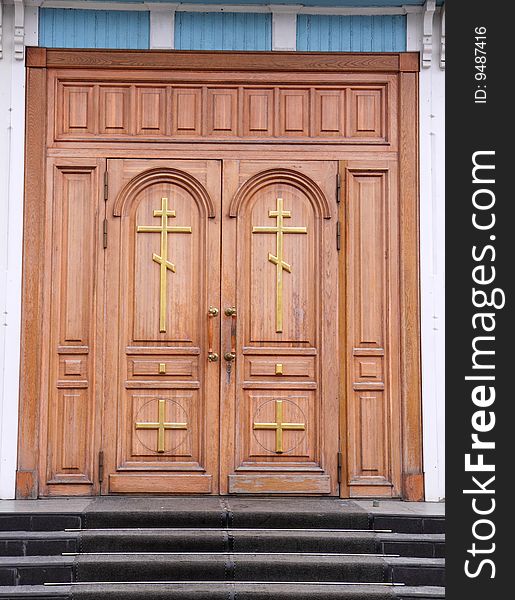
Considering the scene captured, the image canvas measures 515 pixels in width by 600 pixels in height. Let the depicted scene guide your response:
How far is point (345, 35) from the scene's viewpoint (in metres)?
7.25

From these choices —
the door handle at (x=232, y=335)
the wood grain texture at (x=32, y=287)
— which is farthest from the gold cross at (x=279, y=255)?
the wood grain texture at (x=32, y=287)

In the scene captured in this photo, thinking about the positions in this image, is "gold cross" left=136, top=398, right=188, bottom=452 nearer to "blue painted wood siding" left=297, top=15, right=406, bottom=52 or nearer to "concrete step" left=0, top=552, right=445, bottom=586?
"concrete step" left=0, top=552, right=445, bottom=586

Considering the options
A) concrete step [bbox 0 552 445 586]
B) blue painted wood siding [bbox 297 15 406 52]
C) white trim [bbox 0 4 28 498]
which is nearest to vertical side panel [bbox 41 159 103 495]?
white trim [bbox 0 4 28 498]

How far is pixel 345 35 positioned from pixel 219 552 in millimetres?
3788

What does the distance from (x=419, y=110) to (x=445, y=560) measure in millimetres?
3236

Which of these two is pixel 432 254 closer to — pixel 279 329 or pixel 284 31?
pixel 279 329

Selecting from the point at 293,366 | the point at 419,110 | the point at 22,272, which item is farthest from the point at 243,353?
the point at 419,110

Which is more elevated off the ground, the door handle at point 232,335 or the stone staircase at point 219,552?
the door handle at point 232,335

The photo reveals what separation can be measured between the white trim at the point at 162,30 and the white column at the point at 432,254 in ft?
5.72

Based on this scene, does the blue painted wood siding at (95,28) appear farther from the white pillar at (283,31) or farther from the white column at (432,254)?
the white column at (432,254)

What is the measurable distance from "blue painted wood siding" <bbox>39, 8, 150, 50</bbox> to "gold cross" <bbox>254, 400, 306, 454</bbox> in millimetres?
2808

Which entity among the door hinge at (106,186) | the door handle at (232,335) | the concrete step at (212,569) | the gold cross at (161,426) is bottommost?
the concrete step at (212,569)

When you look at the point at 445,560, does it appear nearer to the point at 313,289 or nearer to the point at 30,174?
the point at 313,289

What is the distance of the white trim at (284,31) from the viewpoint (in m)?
7.20
